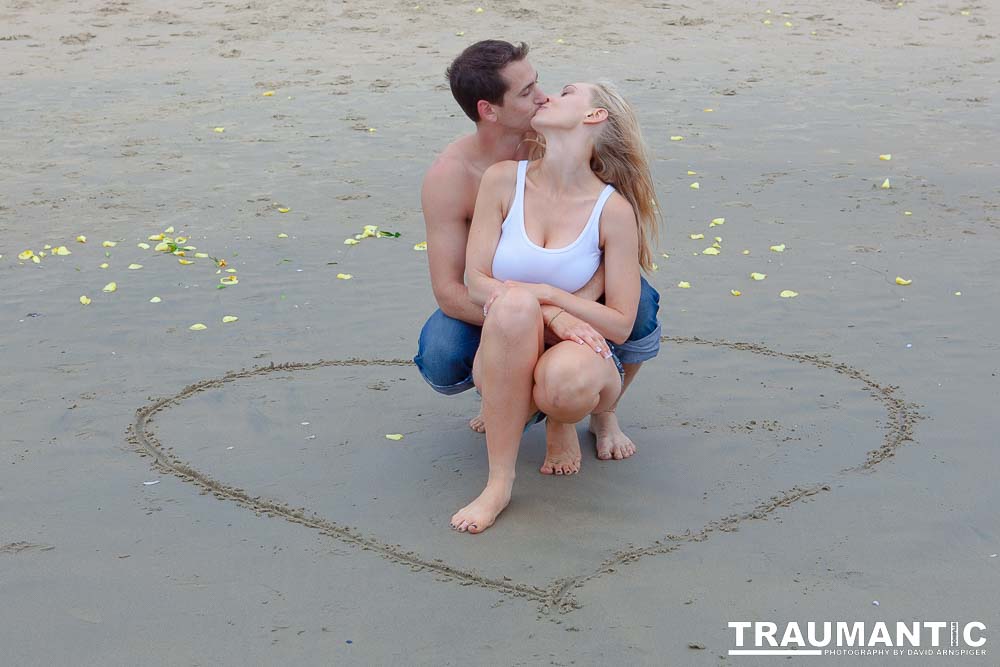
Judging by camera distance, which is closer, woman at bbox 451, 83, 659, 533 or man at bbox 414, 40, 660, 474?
woman at bbox 451, 83, 659, 533

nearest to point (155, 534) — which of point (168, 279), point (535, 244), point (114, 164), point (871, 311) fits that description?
point (535, 244)

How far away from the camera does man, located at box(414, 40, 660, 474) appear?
381cm

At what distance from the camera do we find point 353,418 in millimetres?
4352

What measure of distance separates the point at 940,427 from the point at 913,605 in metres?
1.25

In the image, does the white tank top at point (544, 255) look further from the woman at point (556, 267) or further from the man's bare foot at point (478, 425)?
the man's bare foot at point (478, 425)

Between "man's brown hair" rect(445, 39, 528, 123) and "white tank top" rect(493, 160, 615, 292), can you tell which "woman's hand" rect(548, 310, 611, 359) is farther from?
"man's brown hair" rect(445, 39, 528, 123)

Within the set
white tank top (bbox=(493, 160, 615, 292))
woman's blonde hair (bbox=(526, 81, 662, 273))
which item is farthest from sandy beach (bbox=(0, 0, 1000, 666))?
woman's blonde hair (bbox=(526, 81, 662, 273))

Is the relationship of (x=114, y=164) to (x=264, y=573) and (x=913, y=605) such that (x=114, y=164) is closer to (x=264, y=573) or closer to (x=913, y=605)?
(x=264, y=573)

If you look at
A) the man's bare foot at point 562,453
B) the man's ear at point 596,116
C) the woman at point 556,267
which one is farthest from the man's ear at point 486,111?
the man's bare foot at point 562,453

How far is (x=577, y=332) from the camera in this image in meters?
3.56

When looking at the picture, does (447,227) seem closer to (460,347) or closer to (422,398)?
(460,347)

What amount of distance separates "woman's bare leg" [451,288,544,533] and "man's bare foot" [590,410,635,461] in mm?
444

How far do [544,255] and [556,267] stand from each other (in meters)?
0.05

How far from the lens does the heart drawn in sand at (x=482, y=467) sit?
325 centimetres
